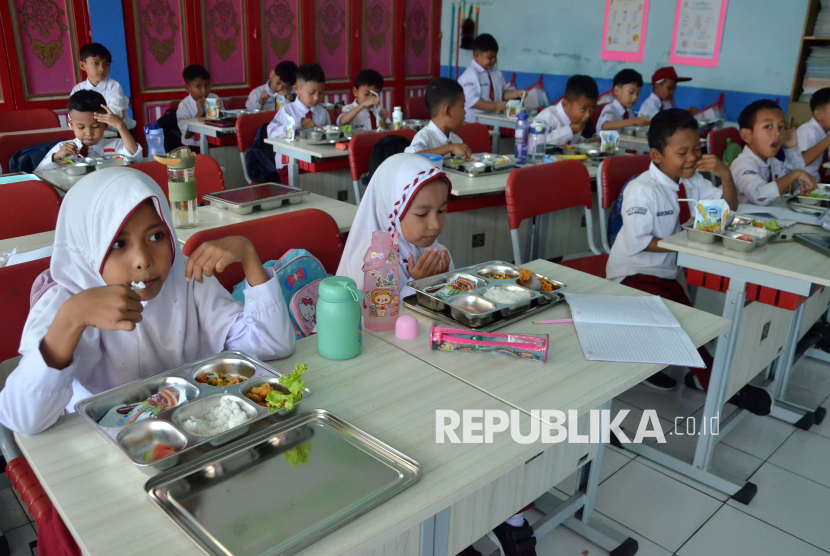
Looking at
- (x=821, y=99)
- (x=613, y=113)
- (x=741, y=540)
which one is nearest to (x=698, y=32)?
(x=613, y=113)

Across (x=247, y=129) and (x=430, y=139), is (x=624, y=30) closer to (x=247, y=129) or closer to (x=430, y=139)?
(x=430, y=139)

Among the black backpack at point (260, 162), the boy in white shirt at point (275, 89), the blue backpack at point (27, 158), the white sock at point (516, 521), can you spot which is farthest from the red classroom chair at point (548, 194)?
the boy in white shirt at point (275, 89)

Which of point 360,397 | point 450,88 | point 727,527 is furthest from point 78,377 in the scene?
point 450,88

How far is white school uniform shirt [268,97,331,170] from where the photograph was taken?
4309 mm

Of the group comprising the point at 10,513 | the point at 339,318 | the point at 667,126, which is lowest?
the point at 10,513

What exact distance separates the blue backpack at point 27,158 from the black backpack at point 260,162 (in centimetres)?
123

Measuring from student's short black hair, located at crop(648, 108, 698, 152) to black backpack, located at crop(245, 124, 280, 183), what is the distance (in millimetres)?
2498

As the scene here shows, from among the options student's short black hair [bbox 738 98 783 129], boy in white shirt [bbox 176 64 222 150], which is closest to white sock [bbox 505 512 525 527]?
student's short black hair [bbox 738 98 783 129]

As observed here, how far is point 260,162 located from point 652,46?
4.03 meters

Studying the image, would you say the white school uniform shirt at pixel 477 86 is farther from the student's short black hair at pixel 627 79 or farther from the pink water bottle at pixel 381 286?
the pink water bottle at pixel 381 286

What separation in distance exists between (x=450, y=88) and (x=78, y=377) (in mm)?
2817

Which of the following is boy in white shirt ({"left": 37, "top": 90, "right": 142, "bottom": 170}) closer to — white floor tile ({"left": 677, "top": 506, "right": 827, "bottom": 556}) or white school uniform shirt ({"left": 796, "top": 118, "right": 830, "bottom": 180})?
→ white floor tile ({"left": 677, "top": 506, "right": 827, "bottom": 556})

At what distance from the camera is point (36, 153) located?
3412 mm

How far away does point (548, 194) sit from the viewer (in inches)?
110
